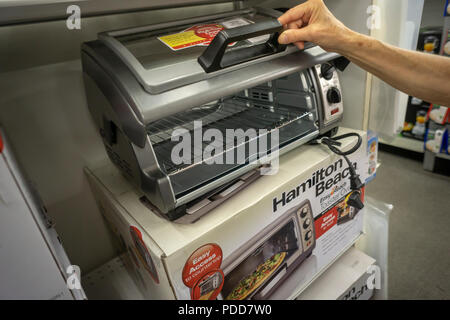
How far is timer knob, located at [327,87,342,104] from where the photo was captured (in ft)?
2.42

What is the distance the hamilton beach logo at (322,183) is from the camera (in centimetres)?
70

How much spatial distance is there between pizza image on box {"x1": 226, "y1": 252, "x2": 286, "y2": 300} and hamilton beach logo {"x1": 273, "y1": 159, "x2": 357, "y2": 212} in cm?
17

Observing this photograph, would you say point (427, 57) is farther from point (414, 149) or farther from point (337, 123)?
point (414, 149)

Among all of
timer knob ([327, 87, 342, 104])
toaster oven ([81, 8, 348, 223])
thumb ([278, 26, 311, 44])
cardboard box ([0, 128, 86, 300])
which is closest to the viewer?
cardboard box ([0, 128, 86, 300])

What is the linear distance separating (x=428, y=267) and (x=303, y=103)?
1.18 m

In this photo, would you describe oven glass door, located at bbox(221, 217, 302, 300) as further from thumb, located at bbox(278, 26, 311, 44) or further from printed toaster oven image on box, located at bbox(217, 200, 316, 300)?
thumb, located at bbox(278, 26, 311, 44)

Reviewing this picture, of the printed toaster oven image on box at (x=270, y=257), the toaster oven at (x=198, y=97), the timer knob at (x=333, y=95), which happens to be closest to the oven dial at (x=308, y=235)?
the printed toaster oven image on box at (x=270, y=257)

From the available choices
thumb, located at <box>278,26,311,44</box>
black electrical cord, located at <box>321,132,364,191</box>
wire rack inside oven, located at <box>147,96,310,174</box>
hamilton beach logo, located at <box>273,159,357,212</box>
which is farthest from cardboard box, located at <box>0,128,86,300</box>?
black electrical cord, located at <box>321,132,364,191</box>

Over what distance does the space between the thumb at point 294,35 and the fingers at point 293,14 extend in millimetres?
47

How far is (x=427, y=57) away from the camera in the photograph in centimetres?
65

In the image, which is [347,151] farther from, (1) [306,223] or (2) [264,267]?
(2) [264,267]
